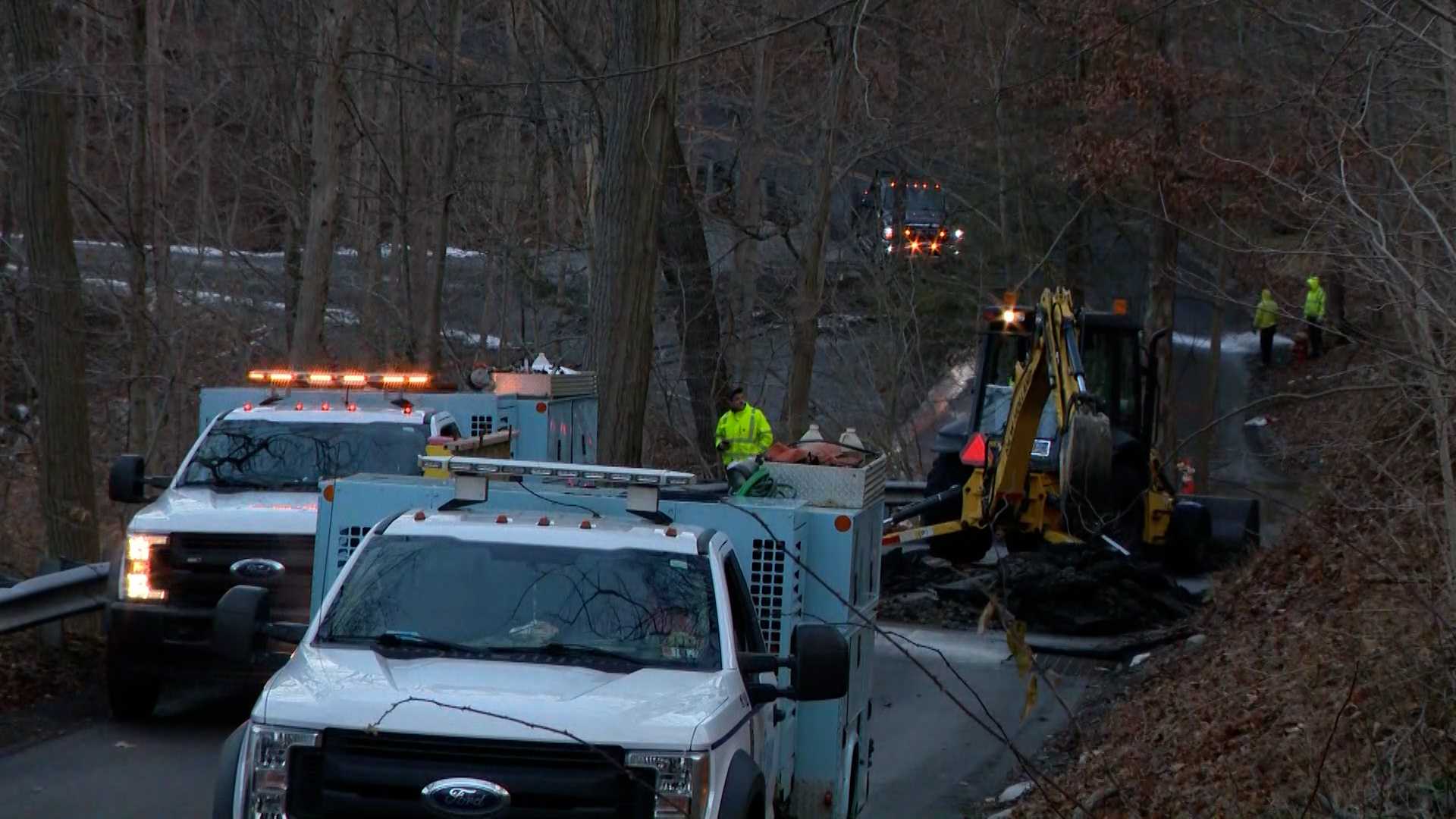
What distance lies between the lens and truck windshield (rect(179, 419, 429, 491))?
12.7m

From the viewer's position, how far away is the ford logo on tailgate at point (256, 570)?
11297 mm

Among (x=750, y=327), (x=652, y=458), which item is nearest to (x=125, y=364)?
(x=652, y=458)

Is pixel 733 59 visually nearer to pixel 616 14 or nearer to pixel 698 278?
pixel 698 278

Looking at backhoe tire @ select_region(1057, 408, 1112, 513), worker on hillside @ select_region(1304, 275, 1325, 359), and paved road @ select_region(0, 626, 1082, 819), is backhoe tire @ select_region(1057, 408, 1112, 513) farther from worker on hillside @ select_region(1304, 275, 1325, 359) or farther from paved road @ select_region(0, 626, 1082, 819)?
worker on hillside @ select_region(1304, 275, 1325, 359)

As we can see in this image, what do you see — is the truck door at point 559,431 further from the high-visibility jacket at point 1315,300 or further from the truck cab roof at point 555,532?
the high-visibility jacket at point 1315,300

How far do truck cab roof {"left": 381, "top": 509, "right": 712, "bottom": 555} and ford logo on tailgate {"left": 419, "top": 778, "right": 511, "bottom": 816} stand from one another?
1493 mm

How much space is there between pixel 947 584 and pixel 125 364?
50.9 feet

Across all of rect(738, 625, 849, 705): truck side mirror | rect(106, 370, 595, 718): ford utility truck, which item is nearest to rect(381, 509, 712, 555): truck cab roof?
rect(738, 625, 849, 705): truck side mirror

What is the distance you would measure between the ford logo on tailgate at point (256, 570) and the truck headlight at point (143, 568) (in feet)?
Result: 1.90

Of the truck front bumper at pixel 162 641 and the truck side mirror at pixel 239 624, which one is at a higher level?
the truck side mirror at pixel 239 624

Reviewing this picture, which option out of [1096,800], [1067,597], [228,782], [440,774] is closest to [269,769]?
[228,782]

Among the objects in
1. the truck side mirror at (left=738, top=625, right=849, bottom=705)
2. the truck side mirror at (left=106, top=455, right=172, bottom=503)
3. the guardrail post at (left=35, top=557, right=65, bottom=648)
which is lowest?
the guardrail post at (left=35, top=557, right=65, bottom=648)

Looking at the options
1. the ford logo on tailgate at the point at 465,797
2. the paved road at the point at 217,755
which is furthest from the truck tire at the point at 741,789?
the paved road at the point at 217,755

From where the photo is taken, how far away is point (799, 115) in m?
29.0
